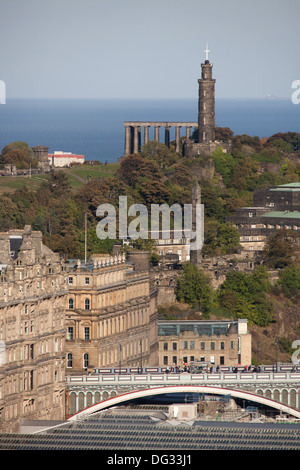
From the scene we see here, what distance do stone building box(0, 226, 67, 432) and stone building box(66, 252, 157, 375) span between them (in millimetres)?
7919

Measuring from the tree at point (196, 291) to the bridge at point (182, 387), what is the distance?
131ft

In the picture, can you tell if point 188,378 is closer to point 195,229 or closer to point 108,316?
point 108,316

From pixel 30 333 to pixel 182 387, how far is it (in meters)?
11.4

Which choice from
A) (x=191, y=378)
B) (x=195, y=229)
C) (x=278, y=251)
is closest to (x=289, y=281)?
(x=278, y=251)

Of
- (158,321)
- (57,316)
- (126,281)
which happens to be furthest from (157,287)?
(57,316)

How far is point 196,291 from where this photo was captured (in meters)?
178

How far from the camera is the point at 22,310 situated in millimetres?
130500

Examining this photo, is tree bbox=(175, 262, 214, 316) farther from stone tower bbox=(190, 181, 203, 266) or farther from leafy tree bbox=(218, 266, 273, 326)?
stone tower bbox=(190, 181, 203, 266)

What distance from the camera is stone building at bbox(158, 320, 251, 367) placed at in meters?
162

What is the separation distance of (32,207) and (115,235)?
980cm

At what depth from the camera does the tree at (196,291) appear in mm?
176875

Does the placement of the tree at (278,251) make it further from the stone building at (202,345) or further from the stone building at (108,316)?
the stone building at (108,316)

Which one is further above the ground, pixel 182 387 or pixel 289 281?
pixel 289 281

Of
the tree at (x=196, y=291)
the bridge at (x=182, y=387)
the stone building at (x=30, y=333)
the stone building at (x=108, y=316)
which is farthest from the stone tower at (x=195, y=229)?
the bridge at (x=182, y=387)
